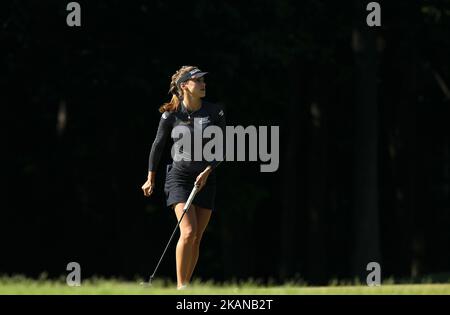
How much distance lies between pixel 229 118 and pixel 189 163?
649 inches

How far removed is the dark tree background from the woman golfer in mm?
9286

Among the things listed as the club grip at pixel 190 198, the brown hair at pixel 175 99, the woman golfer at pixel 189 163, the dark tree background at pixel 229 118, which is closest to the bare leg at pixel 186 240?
the woman golfer at pixel 189 163

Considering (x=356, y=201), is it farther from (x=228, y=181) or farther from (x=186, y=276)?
(x=186, y=276)

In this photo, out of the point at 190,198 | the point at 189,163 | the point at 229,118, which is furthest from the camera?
the point at 229,118

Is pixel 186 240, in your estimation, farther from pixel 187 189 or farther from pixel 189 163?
pixel 189 163

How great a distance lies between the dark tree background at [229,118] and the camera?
1008 inches

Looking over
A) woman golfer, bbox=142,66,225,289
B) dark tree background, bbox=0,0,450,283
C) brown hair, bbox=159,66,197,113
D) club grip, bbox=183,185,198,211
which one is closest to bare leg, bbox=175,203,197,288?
woman golfer, bbox=142,66,225,289

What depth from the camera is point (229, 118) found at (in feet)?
94.5

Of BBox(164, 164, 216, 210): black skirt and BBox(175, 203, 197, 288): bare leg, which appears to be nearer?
BBox(175, 203, 197, 288): bare leg

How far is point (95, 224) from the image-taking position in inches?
1131

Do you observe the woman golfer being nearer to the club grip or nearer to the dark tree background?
the club grip

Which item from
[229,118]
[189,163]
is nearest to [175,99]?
[189,163]

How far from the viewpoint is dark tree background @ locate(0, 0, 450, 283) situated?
25.6 meters

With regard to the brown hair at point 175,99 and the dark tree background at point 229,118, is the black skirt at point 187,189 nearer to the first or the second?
the brown hair at point 175,99
